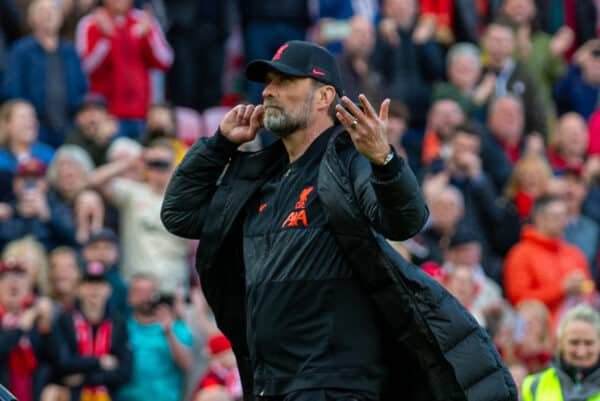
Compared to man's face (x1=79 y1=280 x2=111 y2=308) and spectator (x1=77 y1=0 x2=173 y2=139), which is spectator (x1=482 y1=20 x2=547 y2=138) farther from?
man's face (x1=79 y1=280 x2=111 y2=308)

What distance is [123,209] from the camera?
48.3 ft

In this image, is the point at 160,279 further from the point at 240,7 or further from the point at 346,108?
the point at 346,108

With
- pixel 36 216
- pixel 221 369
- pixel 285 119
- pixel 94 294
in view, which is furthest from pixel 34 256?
pixel 285 119

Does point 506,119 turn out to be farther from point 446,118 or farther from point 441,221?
point 441,221

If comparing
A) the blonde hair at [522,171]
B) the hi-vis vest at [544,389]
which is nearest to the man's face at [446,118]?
the blonde hair at [522,171]

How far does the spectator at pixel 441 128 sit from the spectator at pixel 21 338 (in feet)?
16.6

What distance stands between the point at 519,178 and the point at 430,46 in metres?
2.27

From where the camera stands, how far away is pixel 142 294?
13570 millimetres

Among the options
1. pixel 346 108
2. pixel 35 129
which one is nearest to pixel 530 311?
pixel 35 129

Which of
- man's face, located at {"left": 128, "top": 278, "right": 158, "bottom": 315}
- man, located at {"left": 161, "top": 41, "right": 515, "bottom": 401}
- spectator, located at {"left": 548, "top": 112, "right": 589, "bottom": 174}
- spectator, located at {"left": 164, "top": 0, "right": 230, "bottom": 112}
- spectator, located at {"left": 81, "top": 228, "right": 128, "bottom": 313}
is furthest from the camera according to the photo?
spectator, located at {"left": 164, "top": 0, "right": 230, "bottom": 112}

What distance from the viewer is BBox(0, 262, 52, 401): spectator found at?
12438 millimetres

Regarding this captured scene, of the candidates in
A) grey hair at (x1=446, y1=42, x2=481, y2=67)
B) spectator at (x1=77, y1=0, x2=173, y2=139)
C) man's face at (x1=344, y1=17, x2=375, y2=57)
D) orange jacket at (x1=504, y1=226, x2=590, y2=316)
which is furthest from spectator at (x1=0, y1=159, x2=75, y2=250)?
grey hair at (x1=446, y1=42, x2=481, y2=67)

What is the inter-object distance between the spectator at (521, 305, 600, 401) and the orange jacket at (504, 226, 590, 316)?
5.45 m

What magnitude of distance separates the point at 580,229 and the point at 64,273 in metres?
5.26
